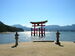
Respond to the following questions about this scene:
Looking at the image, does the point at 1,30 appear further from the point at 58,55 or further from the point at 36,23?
the point at 58,55

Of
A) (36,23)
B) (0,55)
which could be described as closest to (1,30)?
(36,23)

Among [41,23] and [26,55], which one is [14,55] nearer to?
[26,55]

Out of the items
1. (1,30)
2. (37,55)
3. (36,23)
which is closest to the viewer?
(37,55)

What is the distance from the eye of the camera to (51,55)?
9.89 meters

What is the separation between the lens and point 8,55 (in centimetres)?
986

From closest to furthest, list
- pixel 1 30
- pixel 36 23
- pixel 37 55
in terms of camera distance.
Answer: pixel 37 55, pixel 36 23, pixel 1 30

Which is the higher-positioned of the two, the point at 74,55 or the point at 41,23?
the point at 41,23

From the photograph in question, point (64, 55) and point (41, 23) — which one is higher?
point (41, 23)

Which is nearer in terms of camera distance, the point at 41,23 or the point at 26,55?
the point at 26,55

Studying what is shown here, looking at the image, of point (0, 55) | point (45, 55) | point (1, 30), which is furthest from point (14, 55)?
point (1, 30)

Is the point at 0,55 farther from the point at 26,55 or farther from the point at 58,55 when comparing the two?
the point at 58,55

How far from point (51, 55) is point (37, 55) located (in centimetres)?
108

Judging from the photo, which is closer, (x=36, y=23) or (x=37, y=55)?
(x=37, y=55)

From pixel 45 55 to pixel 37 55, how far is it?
2.01 feet
